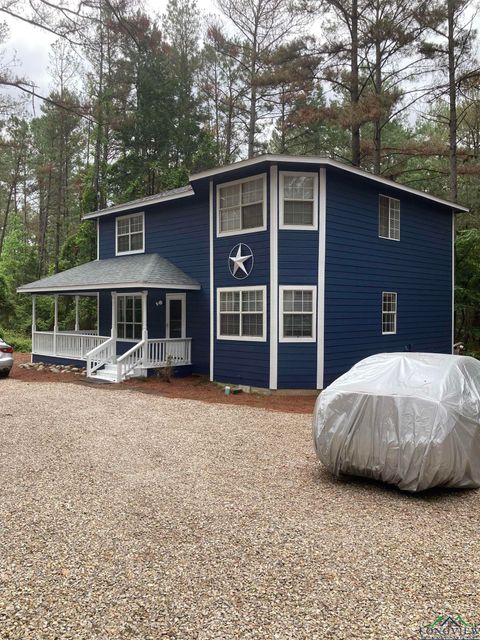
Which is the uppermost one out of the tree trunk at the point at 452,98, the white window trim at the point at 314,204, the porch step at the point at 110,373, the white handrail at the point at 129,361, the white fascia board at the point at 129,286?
the tree trunk at the point at 452,98

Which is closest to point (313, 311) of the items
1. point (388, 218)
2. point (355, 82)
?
point (388, 218)

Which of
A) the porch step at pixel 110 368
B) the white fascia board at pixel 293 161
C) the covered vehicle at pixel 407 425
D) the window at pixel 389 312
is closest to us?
the covered vehicle at pixel 407 425

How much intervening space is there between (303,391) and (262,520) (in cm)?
771

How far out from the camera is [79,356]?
15.8 m

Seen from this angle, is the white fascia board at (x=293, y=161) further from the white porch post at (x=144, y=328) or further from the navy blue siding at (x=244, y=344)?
the white porch post at (x=144, y=328)

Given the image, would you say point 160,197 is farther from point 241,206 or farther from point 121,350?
point 121,350

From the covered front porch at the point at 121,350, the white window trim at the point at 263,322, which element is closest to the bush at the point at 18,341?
the covered front porch at the point at 121,350

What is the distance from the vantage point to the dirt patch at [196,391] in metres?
10.7

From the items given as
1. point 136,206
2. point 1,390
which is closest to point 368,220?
point 136,206

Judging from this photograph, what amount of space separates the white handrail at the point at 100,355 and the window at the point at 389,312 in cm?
788

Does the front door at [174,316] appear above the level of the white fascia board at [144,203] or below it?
below

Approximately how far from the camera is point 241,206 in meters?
12.7

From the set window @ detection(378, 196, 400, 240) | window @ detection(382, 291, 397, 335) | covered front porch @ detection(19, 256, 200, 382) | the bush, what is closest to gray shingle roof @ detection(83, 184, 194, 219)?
covered front porch @ detection(19, 256, 200, 382)

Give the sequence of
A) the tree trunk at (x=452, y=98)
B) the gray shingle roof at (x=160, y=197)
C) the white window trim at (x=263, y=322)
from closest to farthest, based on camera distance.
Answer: the white window trim at (x=263, y=322) → the gray shingle roof at (x=160, y=197) → the tree trunk at (x=452, y=98)
